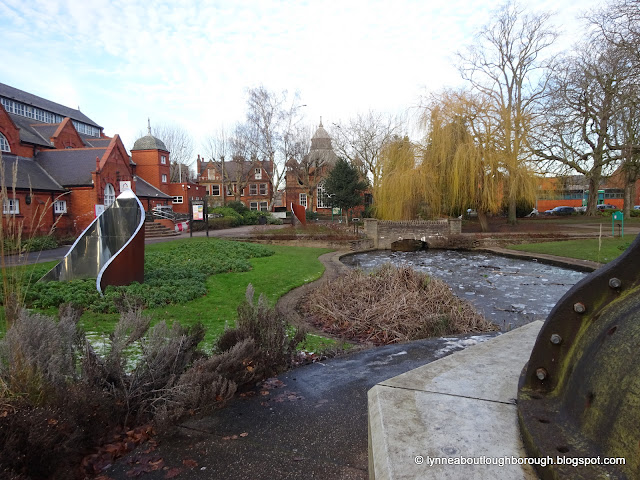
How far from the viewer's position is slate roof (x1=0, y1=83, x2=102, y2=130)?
119 feet

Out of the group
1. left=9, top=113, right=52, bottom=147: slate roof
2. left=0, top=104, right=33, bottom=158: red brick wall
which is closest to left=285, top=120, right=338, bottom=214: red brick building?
left=9, top=113, right=52, bottom=147: slate roof

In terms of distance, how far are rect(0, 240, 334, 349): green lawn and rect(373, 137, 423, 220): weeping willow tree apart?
1251 cm

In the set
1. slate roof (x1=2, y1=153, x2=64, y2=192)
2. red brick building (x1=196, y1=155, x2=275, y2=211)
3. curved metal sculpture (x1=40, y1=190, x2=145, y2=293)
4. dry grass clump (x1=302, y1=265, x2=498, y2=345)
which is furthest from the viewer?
red brick building (x1=196, y1=155, x2=275, y2=211)

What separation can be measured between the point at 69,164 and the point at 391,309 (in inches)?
1170

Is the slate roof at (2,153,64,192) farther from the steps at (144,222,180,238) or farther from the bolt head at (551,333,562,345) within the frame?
the bolt head at (551,333,562,345)

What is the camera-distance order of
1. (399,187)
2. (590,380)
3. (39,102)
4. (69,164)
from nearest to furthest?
(590,380), (399,187), (69,164), (39,102)

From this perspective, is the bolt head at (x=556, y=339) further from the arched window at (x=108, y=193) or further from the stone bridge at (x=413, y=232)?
the arched window at (x=108, y=193)

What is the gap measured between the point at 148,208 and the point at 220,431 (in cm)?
3679

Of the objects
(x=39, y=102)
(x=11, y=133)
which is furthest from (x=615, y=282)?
(x=39, y=102)

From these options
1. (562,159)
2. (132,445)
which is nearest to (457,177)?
(562,159)

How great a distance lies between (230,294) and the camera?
1014cm

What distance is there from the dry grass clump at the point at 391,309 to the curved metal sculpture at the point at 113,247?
4.12 metres

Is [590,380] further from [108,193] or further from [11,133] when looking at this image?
[108,193]

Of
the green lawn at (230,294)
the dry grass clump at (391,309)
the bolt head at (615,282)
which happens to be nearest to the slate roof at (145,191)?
the green lawn at (230,294)
